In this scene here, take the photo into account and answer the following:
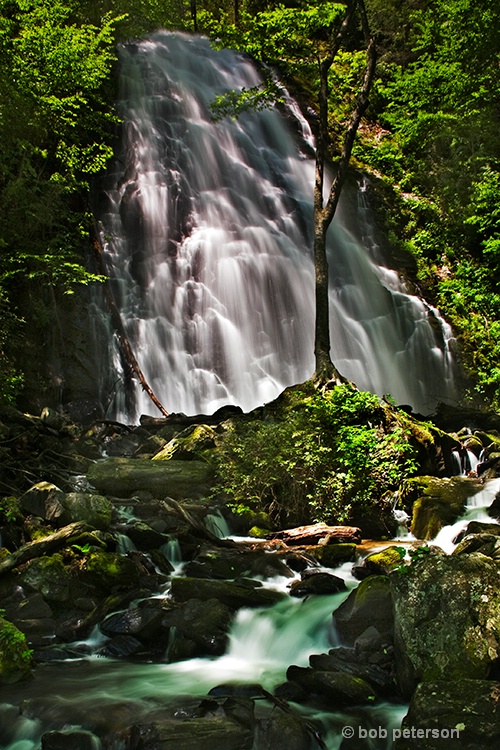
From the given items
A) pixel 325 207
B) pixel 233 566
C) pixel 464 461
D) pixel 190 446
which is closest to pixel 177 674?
pixel 233 566

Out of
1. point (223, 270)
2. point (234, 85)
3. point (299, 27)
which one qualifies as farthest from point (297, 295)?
point (234, 85)

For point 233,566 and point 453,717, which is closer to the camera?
point 453,717

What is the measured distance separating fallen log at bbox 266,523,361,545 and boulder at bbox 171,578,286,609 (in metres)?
1.66

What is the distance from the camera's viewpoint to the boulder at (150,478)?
8.92m

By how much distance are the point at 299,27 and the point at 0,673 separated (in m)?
20.8

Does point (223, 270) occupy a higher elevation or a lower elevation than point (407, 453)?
higher

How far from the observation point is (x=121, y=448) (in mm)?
11320

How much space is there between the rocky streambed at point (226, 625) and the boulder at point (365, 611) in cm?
1

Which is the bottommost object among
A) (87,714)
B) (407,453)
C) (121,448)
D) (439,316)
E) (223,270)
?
(87,714)

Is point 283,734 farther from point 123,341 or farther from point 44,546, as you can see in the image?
point 123,341

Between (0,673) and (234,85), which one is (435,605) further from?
(234,85)

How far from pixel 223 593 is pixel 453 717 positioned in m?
2.83

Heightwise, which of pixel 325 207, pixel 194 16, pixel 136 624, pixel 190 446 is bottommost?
pixel 136 624

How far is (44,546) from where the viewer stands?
6.47 metres
